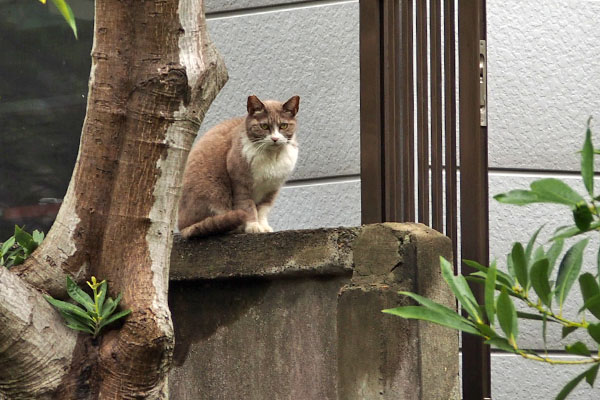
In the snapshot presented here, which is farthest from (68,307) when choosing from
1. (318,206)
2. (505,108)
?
(505,108)

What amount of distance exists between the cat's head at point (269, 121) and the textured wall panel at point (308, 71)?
396 millimetres

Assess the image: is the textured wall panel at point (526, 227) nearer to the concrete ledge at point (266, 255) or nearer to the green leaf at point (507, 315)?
the concrete ledge at point (266, 255)

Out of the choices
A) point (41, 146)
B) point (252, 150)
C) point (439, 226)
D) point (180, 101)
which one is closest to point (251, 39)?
point (252, 150)

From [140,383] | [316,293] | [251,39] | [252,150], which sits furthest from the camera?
[251,39]

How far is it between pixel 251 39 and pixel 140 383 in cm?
284

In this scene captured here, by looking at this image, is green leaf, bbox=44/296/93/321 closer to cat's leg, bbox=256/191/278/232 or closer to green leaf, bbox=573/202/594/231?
green leaf, bbox=573/202/594/231

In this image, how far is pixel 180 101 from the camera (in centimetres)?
264

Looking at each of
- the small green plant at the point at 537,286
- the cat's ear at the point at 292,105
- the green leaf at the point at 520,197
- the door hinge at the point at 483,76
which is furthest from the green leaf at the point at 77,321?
the door hinge at the point at 483,76

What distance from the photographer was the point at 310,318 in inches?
138

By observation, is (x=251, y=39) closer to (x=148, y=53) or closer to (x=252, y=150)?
(x=252, y=150)

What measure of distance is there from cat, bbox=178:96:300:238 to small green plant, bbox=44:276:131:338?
4.90 ft

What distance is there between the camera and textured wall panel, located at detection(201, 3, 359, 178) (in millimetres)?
4859

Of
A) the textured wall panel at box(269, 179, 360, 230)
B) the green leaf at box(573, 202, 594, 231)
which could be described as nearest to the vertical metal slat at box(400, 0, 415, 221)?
the textured wall panel at box(269, 179, 360, 230)

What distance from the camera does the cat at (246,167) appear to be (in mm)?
4297
